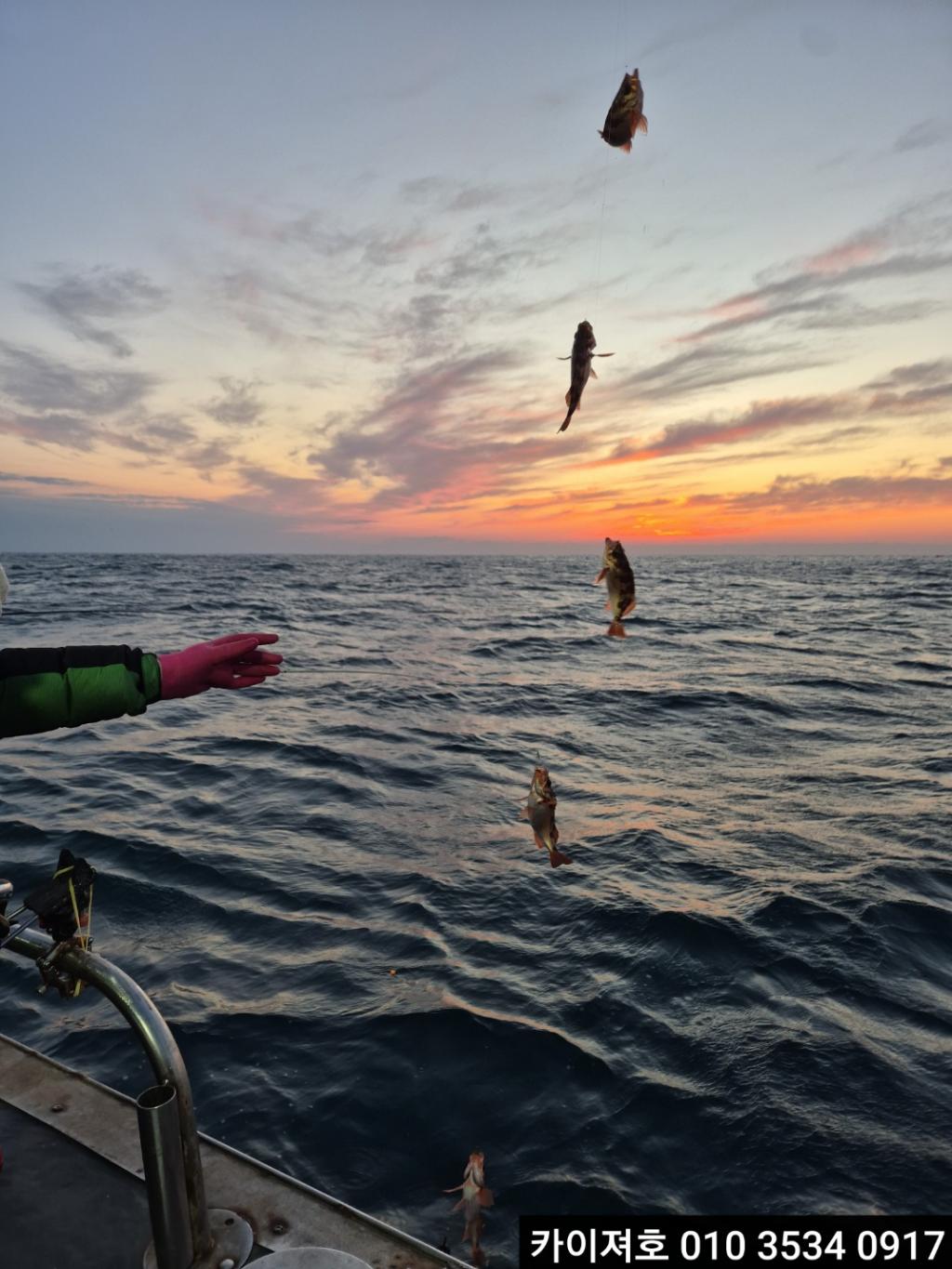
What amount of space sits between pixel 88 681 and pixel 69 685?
52 millimetres

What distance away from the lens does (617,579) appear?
477cm

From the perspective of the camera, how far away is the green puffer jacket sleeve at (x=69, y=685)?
2201mm

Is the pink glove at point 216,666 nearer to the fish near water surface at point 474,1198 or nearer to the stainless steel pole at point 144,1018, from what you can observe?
the stainless steel pole at point 144,1018

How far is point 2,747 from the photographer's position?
14.6 meters

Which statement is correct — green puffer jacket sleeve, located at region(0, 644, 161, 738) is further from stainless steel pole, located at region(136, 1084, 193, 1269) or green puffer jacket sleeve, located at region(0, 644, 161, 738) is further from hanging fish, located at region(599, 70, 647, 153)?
hanging fish, located at region(599, 70, 647, 153)

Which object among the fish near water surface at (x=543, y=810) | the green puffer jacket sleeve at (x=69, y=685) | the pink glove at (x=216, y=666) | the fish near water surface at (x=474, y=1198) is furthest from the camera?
the fish near water surface at (x=543, y=810)

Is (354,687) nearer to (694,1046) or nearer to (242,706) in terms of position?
(242,706)

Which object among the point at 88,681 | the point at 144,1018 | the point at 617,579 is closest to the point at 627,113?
the point at 617,579

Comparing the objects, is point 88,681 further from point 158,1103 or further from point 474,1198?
point 474,1198

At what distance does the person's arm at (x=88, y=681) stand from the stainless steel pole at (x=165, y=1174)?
1.24 meters

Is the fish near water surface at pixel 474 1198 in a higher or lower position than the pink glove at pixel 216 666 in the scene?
lower

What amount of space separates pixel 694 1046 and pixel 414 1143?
2244 millimetres

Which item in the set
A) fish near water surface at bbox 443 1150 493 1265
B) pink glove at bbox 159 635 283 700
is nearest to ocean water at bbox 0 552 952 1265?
fish near water surface at bbox 443 1150 493 1265

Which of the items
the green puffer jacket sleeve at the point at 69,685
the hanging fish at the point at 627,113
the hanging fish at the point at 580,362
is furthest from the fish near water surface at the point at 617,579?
the green puffer jacket sleeve at the point at 69,685
